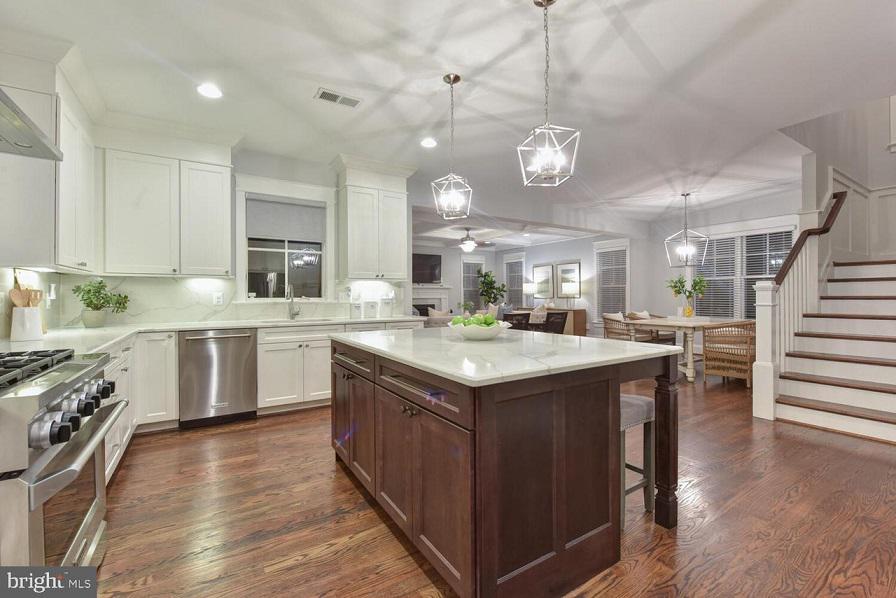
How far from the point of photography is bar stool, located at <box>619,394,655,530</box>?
200cm

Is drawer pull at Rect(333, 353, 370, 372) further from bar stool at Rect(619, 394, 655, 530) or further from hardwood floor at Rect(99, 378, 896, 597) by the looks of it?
bar stool at Rect(619, 394, 655, 530)

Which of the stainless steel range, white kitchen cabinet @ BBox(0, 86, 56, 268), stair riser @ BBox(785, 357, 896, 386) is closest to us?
the stainless steel range

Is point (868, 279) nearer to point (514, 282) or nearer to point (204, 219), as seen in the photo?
point (204, 219)

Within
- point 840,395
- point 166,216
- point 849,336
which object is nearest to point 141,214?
point 166,216

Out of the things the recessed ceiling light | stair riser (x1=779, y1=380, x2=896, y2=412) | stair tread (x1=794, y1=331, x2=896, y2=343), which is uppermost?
the recessed ceiling light

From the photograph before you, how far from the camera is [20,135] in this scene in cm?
156

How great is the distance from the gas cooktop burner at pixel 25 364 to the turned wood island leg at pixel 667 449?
256cm

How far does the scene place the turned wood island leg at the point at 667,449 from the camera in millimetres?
2066

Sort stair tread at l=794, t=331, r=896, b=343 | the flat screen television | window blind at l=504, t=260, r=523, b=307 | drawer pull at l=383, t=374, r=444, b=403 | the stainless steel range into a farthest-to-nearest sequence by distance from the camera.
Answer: window blind at l=504, t=260, r=523, b=307 < the flat screen television < stair tread at l=794, t=331, r=896, b=343 < drawer pull at l=383, t=374, r=444, b=403 < the stainless steel range

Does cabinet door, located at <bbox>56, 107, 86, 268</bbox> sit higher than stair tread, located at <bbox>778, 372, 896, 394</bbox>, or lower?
higher

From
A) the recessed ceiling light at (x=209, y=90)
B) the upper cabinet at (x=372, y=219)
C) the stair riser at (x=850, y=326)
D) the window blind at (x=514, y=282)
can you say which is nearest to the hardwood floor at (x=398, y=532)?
the stair riser at (x=850, y=326)

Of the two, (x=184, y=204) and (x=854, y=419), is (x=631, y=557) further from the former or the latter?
(x=184, y=204)

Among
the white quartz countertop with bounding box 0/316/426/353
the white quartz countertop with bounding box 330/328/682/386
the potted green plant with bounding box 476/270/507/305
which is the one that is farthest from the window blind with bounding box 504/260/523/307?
the white quartz countertop with bounding box 330/328/682/386

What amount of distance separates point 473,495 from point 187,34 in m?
3.06
